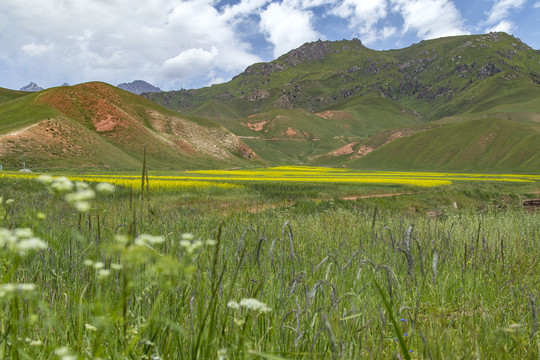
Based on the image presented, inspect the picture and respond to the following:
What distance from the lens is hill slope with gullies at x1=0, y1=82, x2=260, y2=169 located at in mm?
59375

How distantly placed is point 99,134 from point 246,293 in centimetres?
8936

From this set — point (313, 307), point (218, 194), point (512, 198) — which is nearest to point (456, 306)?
point (313, 307)

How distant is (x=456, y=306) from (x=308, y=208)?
13.4m

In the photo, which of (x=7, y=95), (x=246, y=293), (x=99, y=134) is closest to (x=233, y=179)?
(x=246, y=293)

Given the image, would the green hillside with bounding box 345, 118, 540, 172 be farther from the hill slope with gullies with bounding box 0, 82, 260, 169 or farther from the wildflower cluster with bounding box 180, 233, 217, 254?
the wildflower cluster with bounding box 180, 233, 217, 254

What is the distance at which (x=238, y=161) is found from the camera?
4279 inches

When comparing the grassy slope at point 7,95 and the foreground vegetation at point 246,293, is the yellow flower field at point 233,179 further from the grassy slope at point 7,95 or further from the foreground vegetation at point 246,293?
the grassy slope at point 7,95

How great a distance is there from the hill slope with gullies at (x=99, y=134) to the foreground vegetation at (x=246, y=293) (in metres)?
62.2

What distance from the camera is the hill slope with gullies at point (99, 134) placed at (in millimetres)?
59375

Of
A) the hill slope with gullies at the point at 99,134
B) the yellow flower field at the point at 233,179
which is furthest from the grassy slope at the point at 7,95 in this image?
the yellow flower field at the point at 233,179

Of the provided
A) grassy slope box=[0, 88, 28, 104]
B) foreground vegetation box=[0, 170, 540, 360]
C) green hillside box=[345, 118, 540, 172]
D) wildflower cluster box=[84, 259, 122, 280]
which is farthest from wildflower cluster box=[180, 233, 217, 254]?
grassy slope box=[0, 88, 28, 104]

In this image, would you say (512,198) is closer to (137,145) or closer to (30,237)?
(30,237)

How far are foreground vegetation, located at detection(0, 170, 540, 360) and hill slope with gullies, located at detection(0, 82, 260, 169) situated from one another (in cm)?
6221

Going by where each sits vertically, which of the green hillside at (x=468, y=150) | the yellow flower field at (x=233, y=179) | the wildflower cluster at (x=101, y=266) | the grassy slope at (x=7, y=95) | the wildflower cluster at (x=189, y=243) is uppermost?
the grassy slope at (x=7, y=95)
